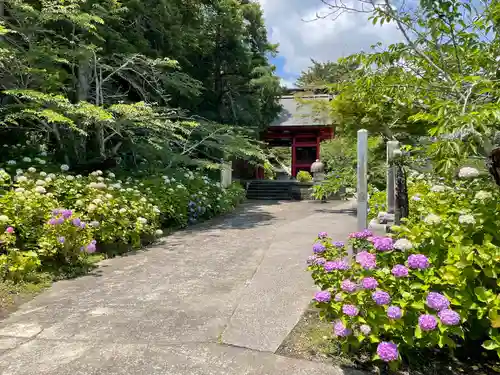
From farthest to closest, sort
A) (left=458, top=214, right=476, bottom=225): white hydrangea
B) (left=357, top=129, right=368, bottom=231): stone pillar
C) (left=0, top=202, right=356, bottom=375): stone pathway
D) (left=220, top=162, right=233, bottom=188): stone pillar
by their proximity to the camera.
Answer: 1. (left=220, top=162, right=233, bottom=188): stone pillar
2. (left=357, top=129, right=368, bottom=231): stone pillar
3. (left=0, top=202, right=356, bottom=375): stone pathway
4. (left=458, top=214, right=476, bottom=225): white hydrangea

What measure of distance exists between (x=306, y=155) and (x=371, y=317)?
2059cm

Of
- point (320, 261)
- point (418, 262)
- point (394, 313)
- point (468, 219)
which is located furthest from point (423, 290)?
point (320, 261)

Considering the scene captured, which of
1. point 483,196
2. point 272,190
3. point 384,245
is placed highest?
point 483,196

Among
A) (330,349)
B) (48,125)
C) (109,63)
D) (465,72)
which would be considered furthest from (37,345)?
(109,63)

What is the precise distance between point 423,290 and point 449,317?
0.86ft

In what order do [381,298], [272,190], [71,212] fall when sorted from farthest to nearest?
[272,190], [71,212], [381,298]

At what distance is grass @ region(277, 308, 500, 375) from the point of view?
2.38m

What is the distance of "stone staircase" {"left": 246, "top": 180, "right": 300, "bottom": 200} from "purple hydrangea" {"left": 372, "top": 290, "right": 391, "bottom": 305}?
14253 millimetres

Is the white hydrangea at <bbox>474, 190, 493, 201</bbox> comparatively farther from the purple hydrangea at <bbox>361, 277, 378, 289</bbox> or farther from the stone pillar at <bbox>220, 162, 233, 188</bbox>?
the stone pillar at <bbox>220, 162, 233, 188</bbox>

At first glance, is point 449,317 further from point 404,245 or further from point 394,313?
point 404,245

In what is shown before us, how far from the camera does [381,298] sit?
7.20ft

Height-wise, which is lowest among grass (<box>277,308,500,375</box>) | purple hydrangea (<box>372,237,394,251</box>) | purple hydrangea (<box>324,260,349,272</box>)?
grass (<box>277,308,500,375</box>)

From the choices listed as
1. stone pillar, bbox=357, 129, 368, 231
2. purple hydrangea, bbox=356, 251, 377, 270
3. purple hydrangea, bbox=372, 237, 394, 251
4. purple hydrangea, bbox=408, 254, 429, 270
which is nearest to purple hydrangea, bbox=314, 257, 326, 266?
purple hydrangea, bbox=356, 251, 377, 270

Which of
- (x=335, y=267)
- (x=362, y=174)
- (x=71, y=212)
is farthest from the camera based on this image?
(x=71, y=212)
